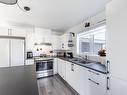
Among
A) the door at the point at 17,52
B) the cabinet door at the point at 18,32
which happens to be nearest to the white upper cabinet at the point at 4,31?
the cabinet door at the point at 18,32

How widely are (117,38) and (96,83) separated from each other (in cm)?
93

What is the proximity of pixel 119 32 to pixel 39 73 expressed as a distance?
3217mm

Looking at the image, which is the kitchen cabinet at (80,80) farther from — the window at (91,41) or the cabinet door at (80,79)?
the window at (91,41)

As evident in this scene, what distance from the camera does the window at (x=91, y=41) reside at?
248 centimetres

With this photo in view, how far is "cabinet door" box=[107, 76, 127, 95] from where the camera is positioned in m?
1.15

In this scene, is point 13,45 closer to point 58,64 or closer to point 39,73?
point 39,73

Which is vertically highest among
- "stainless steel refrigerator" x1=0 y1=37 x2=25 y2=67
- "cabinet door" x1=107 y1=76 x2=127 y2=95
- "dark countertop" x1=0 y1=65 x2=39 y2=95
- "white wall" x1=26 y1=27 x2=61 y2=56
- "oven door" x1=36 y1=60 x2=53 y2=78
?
"white wall" x1=26 y1=27 x2=61 y2=56

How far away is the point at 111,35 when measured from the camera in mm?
1346

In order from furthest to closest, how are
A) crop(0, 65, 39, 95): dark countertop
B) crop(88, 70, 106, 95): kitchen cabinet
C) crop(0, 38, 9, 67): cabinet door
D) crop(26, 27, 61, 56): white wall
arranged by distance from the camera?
crop(26, 27, 61, 56): white wall → crop(0, 38, 9, 67): cabinet door → crop(88, 70, 106, 95): kitchen cabinet → crop(0, 65, 39, 95): dark countertop

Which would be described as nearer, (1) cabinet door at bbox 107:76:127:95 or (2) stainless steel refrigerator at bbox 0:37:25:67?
(1) cabinet door at bbox 107:76:127:95

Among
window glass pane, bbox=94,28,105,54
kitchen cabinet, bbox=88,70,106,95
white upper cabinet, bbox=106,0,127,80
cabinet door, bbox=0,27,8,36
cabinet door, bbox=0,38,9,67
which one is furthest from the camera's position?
cabinet door, bbox=0,27,8,36

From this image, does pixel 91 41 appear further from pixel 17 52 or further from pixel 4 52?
pixel 4 52

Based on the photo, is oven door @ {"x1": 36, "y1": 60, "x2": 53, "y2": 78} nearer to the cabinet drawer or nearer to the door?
the door

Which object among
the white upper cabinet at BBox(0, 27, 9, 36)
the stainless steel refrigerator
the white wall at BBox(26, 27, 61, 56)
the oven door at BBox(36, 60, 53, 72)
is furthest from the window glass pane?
the white upper cabinet at BBox(0, 27, 9, 36)
